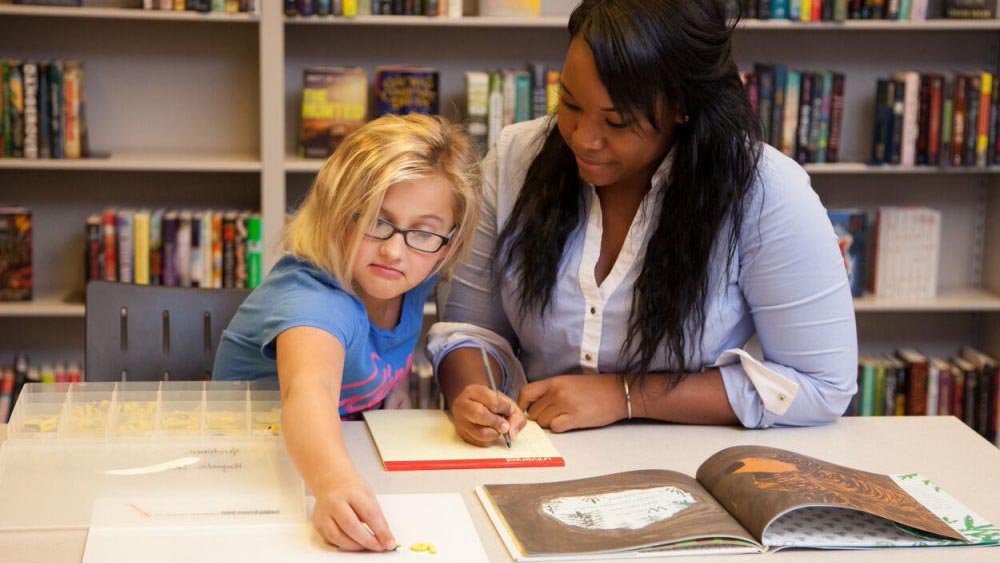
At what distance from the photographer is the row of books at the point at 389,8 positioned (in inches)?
106

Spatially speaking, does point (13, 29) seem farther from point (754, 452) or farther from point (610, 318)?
point (754, 452)

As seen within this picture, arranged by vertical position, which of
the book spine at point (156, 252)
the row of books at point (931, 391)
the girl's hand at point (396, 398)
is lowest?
the row of books at point (931, 391)

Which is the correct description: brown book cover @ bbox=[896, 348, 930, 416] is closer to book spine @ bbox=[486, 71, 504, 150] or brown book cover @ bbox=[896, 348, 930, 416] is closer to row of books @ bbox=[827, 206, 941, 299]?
row of books @ bbox=[827, 206, 941, 299]

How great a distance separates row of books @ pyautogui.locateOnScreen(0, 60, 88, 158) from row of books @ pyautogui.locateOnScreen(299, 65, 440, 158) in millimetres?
546

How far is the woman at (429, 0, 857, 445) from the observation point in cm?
136

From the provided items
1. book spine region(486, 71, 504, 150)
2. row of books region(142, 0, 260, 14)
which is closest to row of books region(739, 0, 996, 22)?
book spine region(486, 71, 504, 150)

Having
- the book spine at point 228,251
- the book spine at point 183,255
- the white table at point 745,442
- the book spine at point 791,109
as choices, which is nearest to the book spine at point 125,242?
the book spine at point 183,255

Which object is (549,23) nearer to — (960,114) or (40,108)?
(960,114)

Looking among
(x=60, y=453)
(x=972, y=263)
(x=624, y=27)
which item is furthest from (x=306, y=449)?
(x=972, y=263)

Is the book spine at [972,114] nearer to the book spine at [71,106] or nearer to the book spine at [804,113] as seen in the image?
the book spine at [804,113]

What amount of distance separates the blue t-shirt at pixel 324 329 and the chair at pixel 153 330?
0.36 feet

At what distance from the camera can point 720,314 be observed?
1.50 meters

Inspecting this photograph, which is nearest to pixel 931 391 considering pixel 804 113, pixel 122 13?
pixel 804 113

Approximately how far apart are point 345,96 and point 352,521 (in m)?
1.93
